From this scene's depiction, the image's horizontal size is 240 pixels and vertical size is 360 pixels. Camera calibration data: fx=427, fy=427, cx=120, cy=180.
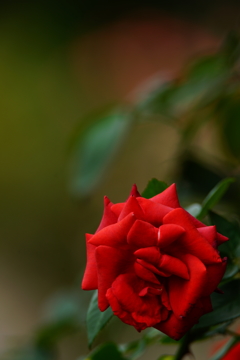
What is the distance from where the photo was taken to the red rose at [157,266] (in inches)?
10.0

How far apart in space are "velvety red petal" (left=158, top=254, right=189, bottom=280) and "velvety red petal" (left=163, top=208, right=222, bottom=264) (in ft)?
0.03

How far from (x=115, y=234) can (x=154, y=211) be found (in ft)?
0.10

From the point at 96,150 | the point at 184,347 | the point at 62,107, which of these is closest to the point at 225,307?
the point at 184,347

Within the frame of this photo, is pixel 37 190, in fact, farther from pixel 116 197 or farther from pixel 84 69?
pixel 84 69

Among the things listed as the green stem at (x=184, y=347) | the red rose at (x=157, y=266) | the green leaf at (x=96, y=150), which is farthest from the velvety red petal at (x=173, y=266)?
the green leaf at (x=96, y=150)

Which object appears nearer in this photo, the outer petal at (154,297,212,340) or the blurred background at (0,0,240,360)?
the outer petal at (154,297,212,340)

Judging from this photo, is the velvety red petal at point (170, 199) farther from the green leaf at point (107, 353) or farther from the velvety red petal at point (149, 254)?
the green leaf at point (107, 353)

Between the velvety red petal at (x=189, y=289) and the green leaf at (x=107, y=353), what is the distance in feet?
0.51

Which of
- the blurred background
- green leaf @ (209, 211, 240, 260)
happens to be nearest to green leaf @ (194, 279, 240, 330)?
green leaf @ (209, 211, 240, 260)

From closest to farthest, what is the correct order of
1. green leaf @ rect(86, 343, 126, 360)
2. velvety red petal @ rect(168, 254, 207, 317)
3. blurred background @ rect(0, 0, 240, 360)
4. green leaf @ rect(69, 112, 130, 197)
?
velvety red petal @ rect(168, 254, 207, 317) < green leaf @ rect(86, 343, 126, 360) < green leaf @ rect(69, 112, 130, 197) < blurred background @ rect(0, 0, 240, 360)

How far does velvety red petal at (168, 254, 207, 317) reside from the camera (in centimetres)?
25

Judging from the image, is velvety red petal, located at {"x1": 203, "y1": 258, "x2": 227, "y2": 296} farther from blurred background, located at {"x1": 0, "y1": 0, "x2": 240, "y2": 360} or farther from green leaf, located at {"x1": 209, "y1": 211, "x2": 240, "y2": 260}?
blurred background, located at {"x1": 0, "y1": 0, "x2": 240, "y2": 360}

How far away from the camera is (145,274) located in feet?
0.86

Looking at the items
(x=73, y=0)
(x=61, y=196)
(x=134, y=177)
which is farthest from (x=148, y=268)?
(x=73, y=0)
